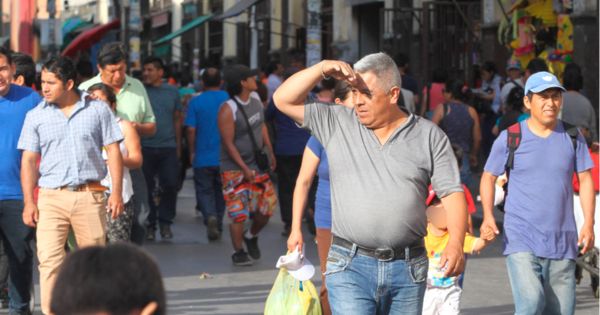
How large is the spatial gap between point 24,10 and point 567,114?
2967 centimetres

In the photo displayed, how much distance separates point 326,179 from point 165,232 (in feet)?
19.9

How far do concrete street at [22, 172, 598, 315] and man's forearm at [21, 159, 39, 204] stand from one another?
180 centimetres

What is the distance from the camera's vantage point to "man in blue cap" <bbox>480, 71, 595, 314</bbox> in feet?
22.7

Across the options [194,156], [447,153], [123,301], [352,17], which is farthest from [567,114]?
[352,17]

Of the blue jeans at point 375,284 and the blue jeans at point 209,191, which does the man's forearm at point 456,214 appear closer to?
the blue jeans at point 375,284

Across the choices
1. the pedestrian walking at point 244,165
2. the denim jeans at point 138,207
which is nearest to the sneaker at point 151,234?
the pedestrian walking at point 244,165

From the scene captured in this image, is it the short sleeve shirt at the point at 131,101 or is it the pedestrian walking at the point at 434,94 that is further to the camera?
the pedestrian walking at the point at 434,94

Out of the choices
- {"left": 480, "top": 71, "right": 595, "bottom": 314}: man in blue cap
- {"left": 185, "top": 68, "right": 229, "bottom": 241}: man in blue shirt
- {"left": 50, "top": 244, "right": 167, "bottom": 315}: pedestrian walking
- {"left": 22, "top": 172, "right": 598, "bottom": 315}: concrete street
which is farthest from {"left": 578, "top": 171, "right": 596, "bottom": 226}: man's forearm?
{"left": 185, "top": 68, "right": 229, "bottom": 241}: man in blue shirt

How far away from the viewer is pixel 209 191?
13.5m

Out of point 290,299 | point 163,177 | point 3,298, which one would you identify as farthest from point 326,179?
point 163,177

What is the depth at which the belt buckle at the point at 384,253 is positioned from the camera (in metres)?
5.47

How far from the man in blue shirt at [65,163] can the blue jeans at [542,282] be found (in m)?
2.33

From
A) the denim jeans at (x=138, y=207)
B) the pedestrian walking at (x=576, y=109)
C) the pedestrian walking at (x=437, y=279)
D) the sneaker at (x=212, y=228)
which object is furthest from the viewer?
the sneaker at (x=212, y=228)

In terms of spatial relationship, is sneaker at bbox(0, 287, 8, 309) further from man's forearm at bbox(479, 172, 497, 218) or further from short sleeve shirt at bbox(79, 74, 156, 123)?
man's forearm at bbox(479, 172, 497, 218)
